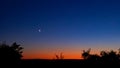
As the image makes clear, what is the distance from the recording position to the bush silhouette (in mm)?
38656

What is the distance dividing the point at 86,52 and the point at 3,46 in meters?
31.0

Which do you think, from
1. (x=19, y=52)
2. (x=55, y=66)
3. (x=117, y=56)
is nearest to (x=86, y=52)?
(x=117, y=56)

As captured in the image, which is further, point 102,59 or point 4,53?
point 102,59

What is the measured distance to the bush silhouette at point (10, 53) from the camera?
1522 inches

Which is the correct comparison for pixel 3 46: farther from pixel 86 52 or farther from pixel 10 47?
→ pixel 86 52

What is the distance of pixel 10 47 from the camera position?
41.6 m

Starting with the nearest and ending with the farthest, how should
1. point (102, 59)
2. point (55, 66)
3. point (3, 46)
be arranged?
point (55, 66) < point (3, 46) < point (102, 59)

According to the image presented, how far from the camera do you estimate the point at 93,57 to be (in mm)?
65375

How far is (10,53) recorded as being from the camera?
4066cm

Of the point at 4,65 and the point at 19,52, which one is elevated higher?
the point at 19,52

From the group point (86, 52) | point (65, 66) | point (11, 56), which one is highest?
point (86, 52)

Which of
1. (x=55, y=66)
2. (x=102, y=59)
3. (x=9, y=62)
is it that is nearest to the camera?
(x=55, y=66)

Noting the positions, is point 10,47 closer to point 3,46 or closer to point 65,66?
point 3,46

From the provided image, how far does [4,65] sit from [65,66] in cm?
885
